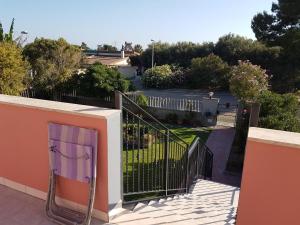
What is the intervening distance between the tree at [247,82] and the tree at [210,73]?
1066 cm

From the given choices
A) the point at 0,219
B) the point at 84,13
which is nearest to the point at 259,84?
the point at 0,219

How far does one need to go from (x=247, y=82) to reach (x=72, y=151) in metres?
12.4

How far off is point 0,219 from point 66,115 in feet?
4.56

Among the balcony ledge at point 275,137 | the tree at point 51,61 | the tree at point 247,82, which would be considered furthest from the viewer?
the tree at point 51,61

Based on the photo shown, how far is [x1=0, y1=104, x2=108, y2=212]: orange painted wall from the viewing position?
300 cm

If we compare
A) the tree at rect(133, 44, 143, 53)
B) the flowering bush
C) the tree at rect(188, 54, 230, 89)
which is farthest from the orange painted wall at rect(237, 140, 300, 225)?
the tree at rect(133, 44, 143, 53)

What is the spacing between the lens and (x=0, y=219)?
10.7ft

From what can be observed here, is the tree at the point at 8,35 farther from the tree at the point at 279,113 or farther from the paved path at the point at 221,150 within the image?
the tree at the point at 279,113

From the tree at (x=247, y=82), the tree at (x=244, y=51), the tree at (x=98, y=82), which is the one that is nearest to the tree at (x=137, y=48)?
the tree at (x=244, y=51)

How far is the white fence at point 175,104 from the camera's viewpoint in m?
15.8

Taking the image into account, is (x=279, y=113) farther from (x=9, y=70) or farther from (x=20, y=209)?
(x=9, y=70)

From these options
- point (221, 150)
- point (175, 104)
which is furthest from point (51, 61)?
point (221, 150)

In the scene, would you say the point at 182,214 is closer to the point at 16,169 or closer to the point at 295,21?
the point at 16,169

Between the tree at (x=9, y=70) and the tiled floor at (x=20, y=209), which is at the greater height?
the tree at (x=9, y=70)
